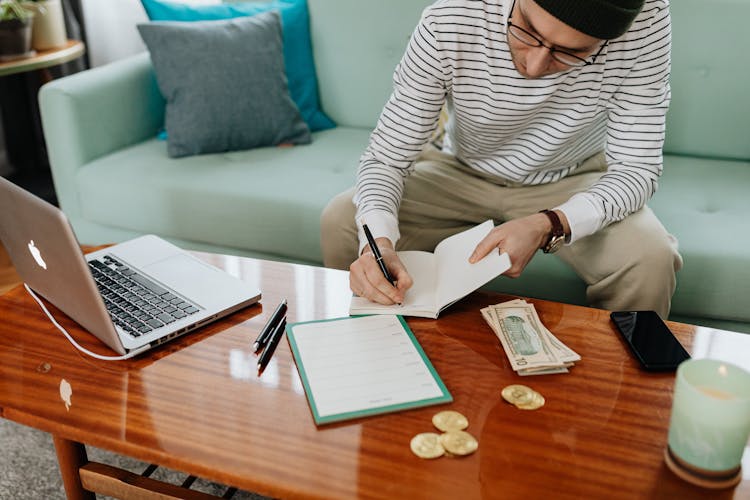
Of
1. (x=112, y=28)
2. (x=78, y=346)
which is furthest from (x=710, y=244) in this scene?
(x=112, y=28)

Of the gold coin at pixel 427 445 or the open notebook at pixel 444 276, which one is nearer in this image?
Result: the gold coin at pixel 427 445

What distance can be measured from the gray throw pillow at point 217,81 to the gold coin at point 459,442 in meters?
1.39

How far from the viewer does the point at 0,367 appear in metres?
1.09

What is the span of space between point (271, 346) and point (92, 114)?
1235 millimetres

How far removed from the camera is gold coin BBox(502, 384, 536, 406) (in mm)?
982

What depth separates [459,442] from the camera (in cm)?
90

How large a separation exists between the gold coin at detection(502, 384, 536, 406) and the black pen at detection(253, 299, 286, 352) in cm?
37

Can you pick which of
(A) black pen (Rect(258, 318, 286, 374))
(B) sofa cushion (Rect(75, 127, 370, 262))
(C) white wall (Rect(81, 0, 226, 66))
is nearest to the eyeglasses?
(A) black pen (Rect(258, 318, 286, 374))

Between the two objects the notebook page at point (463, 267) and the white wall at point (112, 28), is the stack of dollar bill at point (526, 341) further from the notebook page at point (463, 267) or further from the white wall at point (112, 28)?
the white wall at point (112, 28)

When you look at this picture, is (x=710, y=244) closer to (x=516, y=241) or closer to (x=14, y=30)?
(x=516, y=241)

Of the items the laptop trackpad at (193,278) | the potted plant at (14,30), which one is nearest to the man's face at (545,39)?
the laptop trackpad at (193,278)

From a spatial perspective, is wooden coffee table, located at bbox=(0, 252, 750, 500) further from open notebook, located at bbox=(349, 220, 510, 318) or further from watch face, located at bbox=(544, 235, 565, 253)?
watch face, located at bbox=(544, 235, 565, 253)

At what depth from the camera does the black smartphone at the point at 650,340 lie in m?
1.06

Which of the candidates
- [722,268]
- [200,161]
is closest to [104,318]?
[200,161]
